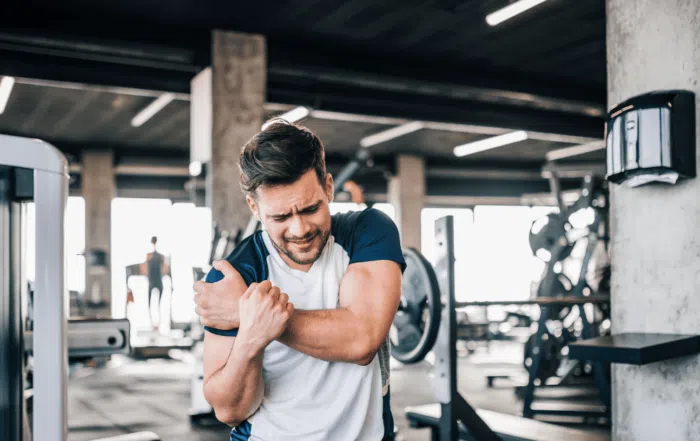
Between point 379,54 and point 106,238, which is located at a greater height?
point 379,54

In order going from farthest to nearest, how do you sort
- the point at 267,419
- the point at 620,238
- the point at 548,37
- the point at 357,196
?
the point at 548,37
the point at 357,196
the point at 620,238
the point at 267,419

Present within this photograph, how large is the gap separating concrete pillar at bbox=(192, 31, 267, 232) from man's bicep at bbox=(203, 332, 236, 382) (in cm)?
425

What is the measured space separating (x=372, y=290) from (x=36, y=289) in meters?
0.54

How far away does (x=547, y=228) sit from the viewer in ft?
16.1

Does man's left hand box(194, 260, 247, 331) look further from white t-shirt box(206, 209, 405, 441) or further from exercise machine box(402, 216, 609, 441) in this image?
exercise machine box(402, 216, 609, 441)

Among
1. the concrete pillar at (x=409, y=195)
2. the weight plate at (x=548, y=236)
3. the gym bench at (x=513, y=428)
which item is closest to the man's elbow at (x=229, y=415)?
the gym bench at (x=513, y=428)

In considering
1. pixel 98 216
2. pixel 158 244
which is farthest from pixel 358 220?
pixel 98 216

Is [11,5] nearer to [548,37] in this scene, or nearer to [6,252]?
[548,37]

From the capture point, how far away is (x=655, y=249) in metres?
2.11

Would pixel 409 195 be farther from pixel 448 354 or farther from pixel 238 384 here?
pixel 238 384

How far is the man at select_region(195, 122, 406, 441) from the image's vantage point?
3.68ft

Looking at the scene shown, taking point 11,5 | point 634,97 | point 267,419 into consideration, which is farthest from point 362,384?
point 11,5

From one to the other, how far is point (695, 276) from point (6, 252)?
1.80 meters

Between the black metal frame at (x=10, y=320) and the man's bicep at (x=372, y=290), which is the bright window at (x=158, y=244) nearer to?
the man's bicep at (x=372, y=290)
